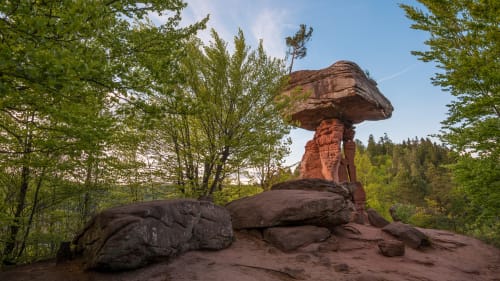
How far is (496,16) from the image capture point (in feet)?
22.7

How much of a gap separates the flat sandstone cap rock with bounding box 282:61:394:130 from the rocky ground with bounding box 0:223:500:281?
838 centimetres

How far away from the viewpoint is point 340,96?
→ 1506 cm

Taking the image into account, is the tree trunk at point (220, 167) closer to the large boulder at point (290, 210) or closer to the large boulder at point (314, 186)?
the large boulder at point (290, 210)

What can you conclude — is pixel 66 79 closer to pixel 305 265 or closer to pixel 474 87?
pixel 305 265

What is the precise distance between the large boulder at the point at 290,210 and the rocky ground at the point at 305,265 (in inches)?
19.5

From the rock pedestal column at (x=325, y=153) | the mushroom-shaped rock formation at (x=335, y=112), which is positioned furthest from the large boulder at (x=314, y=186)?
the rock pedestal column at (x=325, y=153)

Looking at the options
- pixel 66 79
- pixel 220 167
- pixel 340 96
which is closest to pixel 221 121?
pixel 220 167

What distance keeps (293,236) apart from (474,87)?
6.83 m

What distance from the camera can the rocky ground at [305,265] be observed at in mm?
4434

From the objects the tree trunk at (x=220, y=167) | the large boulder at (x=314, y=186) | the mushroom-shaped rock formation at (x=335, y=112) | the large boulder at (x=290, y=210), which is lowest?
the large boulder at (x=290, y=210)

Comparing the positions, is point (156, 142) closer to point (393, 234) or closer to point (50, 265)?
point (50, 265)

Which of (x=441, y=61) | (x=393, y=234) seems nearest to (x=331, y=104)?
(x=441, y=61)

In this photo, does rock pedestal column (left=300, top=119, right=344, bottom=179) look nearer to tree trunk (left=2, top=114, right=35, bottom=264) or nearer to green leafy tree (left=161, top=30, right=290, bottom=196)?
green leafy tree (left=161, top=30, right=290, bottom=196)

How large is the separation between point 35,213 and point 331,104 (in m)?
14.4
